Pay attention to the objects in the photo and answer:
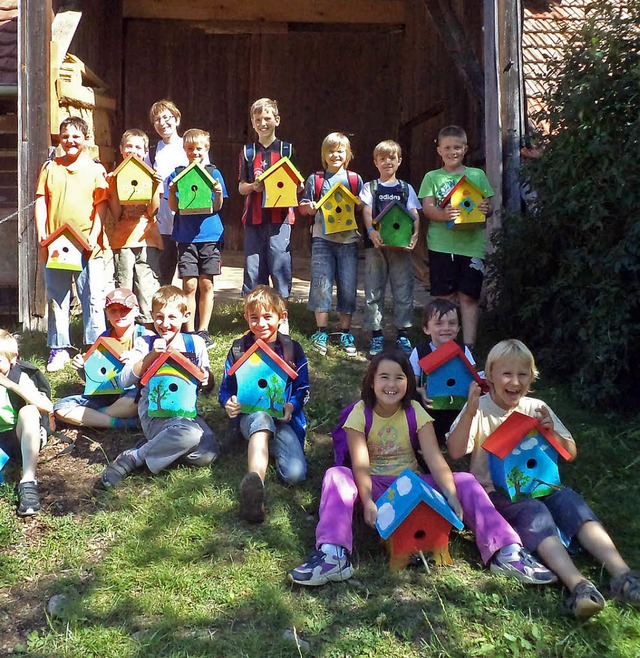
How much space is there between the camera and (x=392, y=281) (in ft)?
18.1

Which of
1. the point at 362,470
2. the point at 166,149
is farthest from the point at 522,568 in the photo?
the point at 166,149

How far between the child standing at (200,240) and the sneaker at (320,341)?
74cm

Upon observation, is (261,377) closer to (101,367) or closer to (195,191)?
(101,367)

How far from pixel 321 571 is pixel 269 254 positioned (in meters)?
2.66

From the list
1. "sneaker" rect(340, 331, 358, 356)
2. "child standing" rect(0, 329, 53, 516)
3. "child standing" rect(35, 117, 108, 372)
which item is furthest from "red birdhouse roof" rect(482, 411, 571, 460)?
"child standing" rect(35, 117, 108, 372)

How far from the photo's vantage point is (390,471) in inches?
149

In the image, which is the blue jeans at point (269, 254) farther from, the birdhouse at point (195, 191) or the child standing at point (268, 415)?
the child standing at point (268, 415)

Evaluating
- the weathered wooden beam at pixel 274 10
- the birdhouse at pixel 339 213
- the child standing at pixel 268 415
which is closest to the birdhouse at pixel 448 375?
the child standing at pixel 268 415

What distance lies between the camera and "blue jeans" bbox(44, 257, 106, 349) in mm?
5363

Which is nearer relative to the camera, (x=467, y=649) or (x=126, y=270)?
(x=467, y=649)

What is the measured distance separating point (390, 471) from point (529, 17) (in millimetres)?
5093

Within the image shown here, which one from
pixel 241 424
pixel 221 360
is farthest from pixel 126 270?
pixel 241 424

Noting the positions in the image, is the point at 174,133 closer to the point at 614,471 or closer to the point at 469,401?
the point at 469,401

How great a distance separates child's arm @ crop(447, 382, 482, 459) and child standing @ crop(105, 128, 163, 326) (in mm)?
2442
